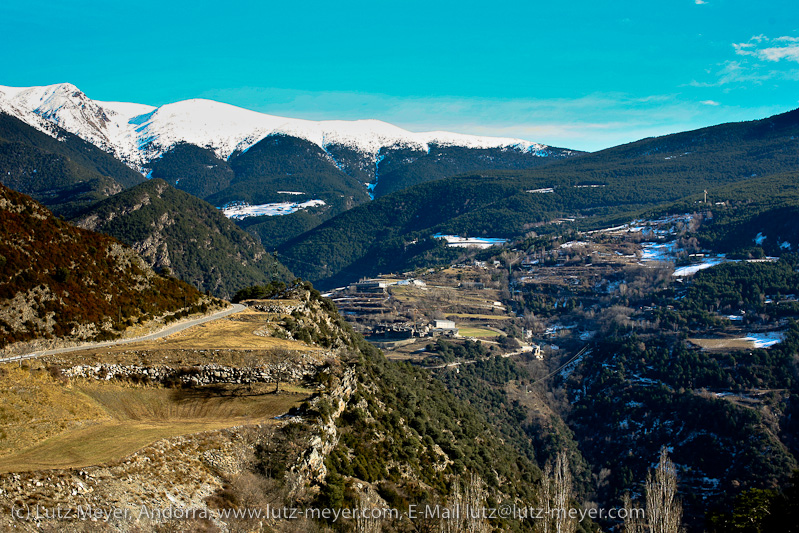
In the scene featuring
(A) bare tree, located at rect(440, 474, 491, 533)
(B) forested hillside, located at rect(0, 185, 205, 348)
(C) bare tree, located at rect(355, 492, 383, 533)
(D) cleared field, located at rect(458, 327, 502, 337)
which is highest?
(B) forested hillside, located at rect(0, 185, 205, 348)

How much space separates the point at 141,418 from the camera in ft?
87.8

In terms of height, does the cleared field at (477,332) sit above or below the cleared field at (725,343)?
above

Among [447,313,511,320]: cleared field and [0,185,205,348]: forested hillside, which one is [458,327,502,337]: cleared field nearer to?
[447,313,511,320]: cleared field

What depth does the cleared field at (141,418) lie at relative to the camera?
20.5m

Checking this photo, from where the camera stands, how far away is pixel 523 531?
4188 cm

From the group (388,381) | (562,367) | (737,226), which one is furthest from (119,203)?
(737,226)

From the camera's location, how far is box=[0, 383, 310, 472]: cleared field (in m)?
20.5

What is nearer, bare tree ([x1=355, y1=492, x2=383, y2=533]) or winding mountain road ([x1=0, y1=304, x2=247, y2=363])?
bare tree ([x1=355, y1=492, x2=383, y2=533])

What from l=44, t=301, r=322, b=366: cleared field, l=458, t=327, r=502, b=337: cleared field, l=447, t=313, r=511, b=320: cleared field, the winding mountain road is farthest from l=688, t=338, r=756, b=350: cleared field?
l=44, t=301, r=322, b=366: cleared field

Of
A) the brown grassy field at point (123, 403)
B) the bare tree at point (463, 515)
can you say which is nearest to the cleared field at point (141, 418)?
the brown grassy field at point (123, 403)

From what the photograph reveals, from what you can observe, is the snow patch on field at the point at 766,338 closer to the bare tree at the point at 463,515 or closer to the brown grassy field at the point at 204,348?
the bare tree at the point at 463,515

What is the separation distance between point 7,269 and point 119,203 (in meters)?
149

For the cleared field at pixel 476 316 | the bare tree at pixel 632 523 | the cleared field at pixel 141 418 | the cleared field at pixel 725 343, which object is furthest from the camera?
the cleared field at pixel 476 316

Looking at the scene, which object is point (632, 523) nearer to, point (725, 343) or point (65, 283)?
point (65, 283)
